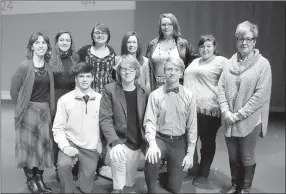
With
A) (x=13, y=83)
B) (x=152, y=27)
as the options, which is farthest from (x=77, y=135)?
(x=152, y=27)

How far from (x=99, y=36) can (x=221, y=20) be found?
982 millimetres

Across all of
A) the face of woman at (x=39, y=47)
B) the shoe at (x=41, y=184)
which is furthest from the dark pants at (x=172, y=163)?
the face of woman at (x=39, y=47)

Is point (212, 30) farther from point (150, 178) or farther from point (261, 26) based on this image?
point (150, 178)

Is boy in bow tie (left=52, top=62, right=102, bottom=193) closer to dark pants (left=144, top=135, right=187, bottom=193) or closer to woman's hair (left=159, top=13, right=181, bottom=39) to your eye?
dark pants (left=144, top=135, right=187, bottom=193)

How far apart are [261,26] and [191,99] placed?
3.11 ft

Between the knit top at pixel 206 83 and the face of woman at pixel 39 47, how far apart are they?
3.06ft

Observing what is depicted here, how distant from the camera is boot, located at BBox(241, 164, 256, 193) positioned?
183 cm

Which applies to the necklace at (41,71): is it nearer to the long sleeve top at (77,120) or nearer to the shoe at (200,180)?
the long sleeve top at (77,120)

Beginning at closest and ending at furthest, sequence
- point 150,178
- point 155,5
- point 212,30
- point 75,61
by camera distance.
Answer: point 150,178 → point 75,61 → point 155,5 → point 212,30

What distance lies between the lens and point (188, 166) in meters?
1.82

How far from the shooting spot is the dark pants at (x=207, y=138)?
199 cm

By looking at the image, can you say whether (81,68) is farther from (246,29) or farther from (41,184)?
(246,29)

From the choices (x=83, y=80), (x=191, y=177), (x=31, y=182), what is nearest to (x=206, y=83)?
(x=191, y=177)

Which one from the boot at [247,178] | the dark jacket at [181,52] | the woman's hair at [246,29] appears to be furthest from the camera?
the dark jacket at [181,52]
